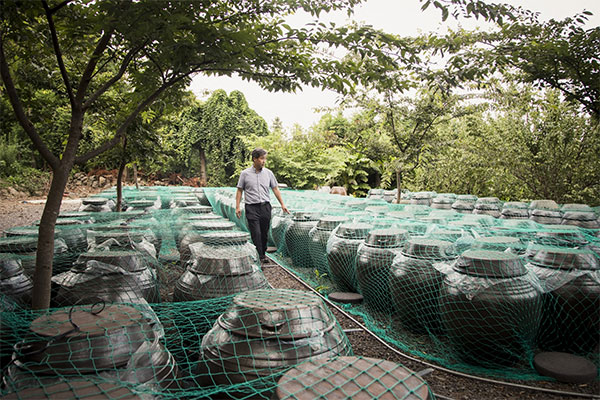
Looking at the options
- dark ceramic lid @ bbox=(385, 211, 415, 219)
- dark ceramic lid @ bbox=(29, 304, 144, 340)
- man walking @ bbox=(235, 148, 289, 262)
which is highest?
man walking @ bbox=(235, 148, 289, 262)

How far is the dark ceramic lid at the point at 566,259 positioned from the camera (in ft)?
12.1

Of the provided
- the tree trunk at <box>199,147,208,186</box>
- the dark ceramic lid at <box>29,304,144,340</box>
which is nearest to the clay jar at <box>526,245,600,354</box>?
the dark ceramic lid at <box>29,304,144,340</box>

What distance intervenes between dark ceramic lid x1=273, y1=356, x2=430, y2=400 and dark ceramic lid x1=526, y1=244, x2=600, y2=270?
2814mm

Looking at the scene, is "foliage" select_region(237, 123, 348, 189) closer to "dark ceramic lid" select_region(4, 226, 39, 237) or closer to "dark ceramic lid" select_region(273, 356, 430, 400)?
"dark ceramic lid" select_region(4, 226, 39, 237)

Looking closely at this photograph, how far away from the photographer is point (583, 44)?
14.2 ft

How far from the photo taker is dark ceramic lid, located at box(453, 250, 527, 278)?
11.2 ft

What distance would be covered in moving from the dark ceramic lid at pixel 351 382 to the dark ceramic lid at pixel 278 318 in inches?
12.7

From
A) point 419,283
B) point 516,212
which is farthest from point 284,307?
point 516,212

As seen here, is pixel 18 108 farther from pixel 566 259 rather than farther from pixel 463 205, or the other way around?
pixel 463 205

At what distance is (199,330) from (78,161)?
1.47 m

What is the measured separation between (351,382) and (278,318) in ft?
1.99

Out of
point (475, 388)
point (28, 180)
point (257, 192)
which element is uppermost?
point (257, 192)

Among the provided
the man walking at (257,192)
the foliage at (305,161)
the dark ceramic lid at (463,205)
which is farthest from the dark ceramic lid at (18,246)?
the foliage at (305,161)

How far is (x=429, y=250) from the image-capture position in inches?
163
